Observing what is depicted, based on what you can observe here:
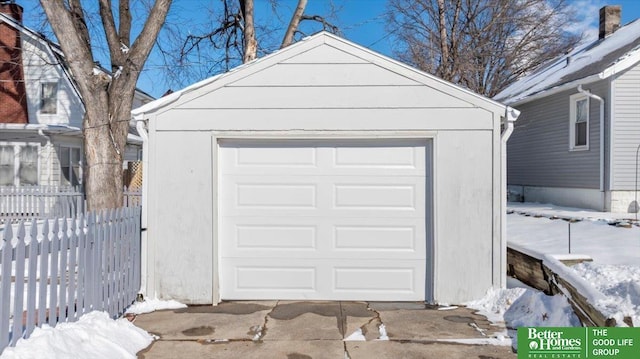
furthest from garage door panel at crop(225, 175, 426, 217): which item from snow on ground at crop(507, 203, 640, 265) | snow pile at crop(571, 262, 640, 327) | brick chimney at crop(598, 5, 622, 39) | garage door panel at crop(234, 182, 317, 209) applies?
brick chimney at crop(598, 5, 622, 39)

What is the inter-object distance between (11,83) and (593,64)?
59.9 feet

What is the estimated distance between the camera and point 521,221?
1090cm

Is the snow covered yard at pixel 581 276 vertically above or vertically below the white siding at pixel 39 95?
below

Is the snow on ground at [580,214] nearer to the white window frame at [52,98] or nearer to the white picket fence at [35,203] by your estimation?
the white picket fence at [35,203]

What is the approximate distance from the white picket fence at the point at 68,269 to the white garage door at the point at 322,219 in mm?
1155

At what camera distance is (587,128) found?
12781 mm

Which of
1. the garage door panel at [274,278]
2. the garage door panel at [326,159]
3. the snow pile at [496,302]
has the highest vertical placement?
the garage door panel at [326,159]

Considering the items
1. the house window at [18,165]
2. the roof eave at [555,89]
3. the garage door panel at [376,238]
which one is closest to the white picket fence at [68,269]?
the garage door panel at [376,238]

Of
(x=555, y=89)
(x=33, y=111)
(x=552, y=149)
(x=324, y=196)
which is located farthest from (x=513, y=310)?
(x=33, y=111)

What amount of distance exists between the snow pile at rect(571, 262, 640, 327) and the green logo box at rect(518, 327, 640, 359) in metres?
0.15

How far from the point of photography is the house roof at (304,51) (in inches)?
230

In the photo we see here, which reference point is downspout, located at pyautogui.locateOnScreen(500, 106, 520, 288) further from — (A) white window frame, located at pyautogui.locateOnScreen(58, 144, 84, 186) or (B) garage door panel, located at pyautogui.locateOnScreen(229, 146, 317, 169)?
(A) white window frame, located at pyautogui.locateOnScreen(58, 144, 84, 186)

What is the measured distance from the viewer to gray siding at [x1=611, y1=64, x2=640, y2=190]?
11766 mm

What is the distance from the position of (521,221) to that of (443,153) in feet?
19.7
